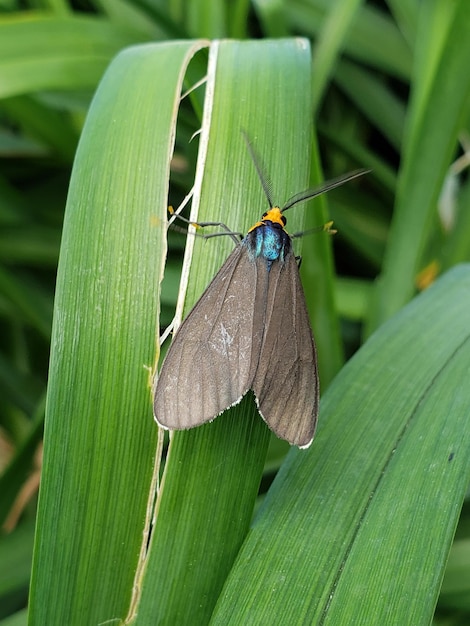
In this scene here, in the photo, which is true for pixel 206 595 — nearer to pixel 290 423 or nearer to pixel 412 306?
pixel 290 423

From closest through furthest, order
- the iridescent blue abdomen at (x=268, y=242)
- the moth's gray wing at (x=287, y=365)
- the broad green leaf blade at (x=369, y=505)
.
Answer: the broad green leaf blade at (x=369, y=505) < the moth's gray wing at (x=287, y=365) < the iridescent blue abdomen at (x=268, y=242)

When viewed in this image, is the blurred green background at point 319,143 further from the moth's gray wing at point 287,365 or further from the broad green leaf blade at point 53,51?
the moth's gray wing at point 287,365

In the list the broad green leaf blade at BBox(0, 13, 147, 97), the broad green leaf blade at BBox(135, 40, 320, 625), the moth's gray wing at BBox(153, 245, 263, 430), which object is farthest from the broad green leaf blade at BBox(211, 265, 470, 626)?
the broad green leaf blade at BBox(0, 13, 147, 97)

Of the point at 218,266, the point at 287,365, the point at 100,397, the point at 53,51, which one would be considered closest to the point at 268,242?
the point at 218,266

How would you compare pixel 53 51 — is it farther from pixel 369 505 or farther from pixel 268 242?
pixel 369 505

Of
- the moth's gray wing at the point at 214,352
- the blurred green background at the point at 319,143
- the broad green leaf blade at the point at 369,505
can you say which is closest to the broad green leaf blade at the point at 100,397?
the moth's gray wing at the point at 214,352

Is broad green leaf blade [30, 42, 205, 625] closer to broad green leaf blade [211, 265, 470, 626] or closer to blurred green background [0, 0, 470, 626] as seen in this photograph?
broad green leaf blade [211, 265, 470, 626]

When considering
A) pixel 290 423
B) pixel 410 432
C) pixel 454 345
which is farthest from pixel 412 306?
pixel 290 423
